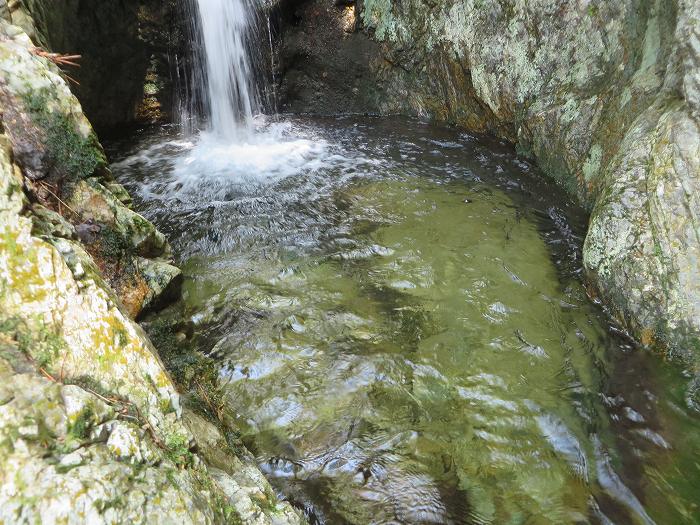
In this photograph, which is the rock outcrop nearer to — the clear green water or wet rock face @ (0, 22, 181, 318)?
wet rock face @ (0, 22, 181, 318)

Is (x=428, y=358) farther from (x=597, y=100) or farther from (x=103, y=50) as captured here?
(x=103, y=50)

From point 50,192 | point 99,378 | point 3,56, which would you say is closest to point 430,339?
point 99,378

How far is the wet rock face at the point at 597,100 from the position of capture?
10.7 ft

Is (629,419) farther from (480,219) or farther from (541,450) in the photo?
(480,219)

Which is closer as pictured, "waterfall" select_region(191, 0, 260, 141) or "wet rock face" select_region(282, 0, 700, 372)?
"wet rock face" select_region(282, 0, 700, 372)

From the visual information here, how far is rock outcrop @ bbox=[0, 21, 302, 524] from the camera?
137cm

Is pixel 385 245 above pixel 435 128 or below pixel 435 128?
below

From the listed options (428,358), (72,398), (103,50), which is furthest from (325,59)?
(72,398)

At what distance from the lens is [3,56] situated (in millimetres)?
2572

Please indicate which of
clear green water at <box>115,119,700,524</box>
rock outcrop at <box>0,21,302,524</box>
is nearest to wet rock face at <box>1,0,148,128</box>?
clear green water at <box>115,119,700,524</box>

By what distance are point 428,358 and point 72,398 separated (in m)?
2.35

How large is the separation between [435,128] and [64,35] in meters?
5.44

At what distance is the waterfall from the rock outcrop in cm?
594

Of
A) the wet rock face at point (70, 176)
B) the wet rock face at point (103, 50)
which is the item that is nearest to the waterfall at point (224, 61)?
the wet rock face at point (103, 50)
